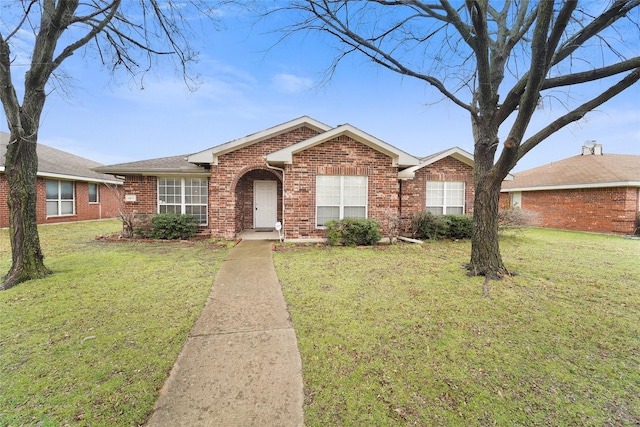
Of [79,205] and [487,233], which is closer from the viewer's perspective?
A: [487,233]

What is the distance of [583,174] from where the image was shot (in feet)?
53.7

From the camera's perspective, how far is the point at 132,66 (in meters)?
8.02

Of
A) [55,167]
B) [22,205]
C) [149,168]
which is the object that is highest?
[55,167]

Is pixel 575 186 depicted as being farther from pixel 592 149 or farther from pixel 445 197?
pixel 445 197

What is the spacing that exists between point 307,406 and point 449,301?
332 cm

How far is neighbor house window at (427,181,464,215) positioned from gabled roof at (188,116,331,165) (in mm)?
5707

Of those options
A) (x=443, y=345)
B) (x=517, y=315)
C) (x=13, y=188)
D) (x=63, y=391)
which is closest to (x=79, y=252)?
(x=13, y=188)

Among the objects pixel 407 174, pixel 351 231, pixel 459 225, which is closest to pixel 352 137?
pixel 407 174

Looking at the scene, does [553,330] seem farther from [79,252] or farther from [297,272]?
[79,252]

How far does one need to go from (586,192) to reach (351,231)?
50.8 ft

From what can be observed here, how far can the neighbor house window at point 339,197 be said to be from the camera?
1041 cm

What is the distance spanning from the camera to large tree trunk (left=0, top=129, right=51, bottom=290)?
5.32 m

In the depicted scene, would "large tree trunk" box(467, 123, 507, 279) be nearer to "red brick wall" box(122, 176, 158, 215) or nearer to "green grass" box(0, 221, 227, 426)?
"green grass" box(0, 221, 227, 426)

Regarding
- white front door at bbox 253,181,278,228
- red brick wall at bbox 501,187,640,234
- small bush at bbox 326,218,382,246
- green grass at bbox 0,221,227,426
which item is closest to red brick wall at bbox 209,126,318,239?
white front door at bbox 253,181,278,228
